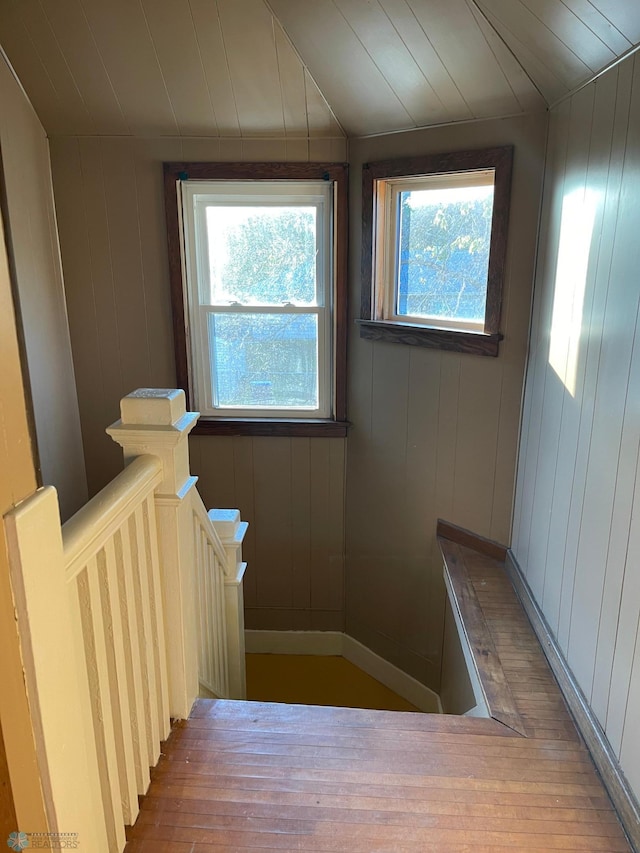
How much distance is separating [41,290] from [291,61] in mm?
1569

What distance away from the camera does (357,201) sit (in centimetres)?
290

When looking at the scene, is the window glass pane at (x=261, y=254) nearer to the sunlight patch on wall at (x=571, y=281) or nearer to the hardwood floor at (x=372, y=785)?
the sunlight patch on wall at (x=571, y=281)

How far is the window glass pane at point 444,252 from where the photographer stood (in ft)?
8.26

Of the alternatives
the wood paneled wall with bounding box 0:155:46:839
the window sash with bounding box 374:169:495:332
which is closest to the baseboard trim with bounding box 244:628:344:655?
the window sash with bounding box 374:169:495:332

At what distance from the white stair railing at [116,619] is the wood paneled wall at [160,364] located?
136cm

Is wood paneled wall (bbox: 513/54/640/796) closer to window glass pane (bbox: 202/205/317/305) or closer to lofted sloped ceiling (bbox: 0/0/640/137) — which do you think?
lofted sloped ceiling (bbox: 0/0/640/137)

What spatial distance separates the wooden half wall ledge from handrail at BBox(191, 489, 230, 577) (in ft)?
3.07

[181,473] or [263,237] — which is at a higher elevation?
[263,237]

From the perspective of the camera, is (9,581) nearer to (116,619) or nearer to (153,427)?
(116,619)

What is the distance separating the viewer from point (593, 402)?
177 centimetres

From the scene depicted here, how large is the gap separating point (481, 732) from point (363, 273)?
80.4 inches

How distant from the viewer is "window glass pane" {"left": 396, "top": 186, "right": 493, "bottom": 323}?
2518mm

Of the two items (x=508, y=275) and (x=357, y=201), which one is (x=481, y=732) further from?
(x=357, y=201)

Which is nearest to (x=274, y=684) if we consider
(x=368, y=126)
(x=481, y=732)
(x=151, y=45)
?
(x=481, y=732)
